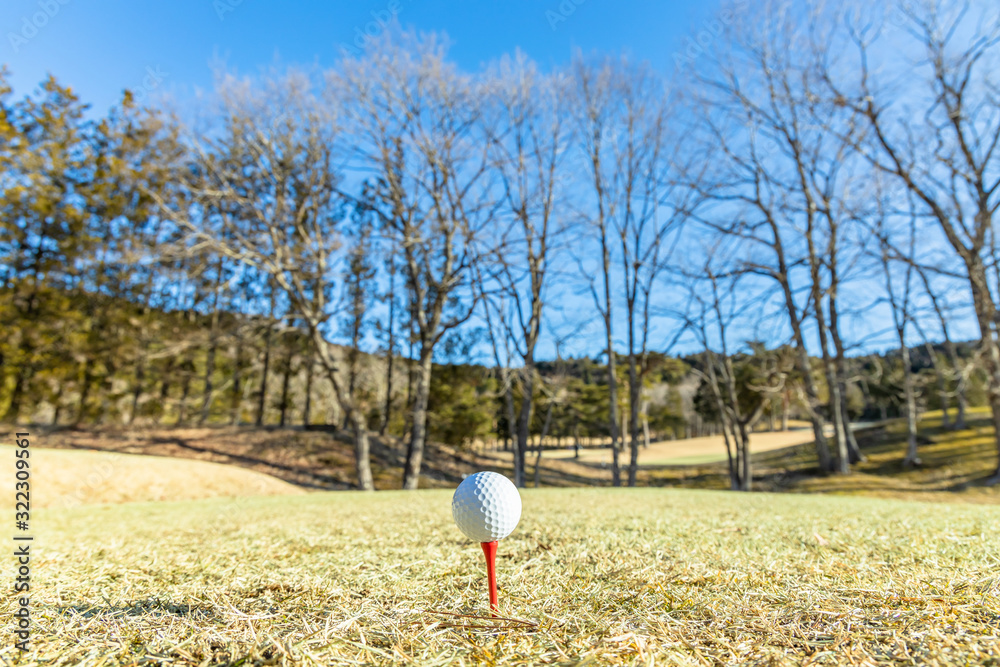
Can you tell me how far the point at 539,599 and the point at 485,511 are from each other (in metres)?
0.35

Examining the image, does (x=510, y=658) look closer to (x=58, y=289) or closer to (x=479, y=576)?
(x=479, y=576)

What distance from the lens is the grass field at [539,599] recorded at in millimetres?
1213

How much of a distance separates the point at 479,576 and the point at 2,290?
22.5 m

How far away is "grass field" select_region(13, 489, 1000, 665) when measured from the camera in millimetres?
1213

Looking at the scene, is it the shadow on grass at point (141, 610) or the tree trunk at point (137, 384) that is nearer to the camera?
the shadow on grass at point (141, 610)

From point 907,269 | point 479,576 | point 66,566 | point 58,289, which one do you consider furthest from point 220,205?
point 907,269

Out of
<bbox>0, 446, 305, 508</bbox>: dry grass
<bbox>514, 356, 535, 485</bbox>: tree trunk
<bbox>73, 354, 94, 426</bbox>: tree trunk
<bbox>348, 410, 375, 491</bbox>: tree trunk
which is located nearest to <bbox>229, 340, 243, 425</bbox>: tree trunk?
<bbox>73, 354, 94, 426</bbox>: tree trunk

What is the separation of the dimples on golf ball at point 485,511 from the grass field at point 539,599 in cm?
22

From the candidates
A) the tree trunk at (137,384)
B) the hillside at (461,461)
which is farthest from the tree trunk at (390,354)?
the tree trunk at (137,384)

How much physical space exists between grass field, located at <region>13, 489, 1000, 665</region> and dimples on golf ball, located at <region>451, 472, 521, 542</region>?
0.22 metres

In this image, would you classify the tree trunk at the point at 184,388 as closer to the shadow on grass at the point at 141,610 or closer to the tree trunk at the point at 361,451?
the tree trunk at the point at 361,451

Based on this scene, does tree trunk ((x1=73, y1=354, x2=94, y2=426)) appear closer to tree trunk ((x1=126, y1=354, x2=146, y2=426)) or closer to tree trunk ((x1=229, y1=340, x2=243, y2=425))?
tree trunk ((x1=126, y1=354, x2=146, y2=426))

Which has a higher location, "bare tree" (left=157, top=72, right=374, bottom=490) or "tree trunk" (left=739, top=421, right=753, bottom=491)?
"bare tree" (left=157, top=72, right=374, bottom=490)

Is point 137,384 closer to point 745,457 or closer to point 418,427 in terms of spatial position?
point 418,427
